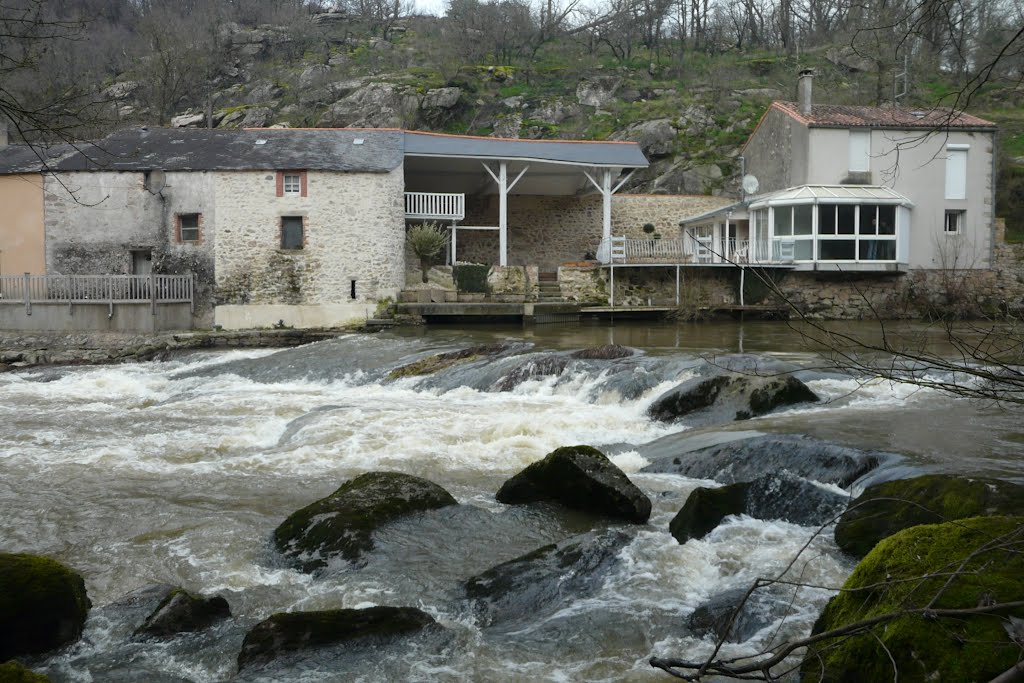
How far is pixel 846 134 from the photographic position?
85.5 feet

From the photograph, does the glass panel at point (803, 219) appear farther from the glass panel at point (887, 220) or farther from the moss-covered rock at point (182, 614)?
the moss-covered rock at point (182, 614)

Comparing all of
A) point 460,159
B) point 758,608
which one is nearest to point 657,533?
point 758,608

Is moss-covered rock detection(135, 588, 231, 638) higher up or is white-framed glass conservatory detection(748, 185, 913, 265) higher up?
white-framed glass conservatory detection(748, 185, 913, 265)

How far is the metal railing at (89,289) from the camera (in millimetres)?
21891

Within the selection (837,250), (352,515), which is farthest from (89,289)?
(837,250)

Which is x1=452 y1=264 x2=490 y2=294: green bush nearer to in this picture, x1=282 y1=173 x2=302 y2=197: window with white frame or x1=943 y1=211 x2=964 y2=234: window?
x1=282 y1=173 x2=302 y2=197: window with white frame

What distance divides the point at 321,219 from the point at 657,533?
1836cm

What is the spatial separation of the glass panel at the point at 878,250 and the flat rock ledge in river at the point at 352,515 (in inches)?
798

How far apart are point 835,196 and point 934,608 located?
2274 cm

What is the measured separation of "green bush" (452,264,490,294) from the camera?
24.1m

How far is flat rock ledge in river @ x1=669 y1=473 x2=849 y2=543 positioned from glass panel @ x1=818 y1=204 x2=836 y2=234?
18785mm

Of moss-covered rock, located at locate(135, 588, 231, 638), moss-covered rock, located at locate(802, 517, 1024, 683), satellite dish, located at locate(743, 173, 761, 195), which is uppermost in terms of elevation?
satellite dish, located at locate(743, 173, 761, 195)

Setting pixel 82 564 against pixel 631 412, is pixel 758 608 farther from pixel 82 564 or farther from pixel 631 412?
pixel 631 412

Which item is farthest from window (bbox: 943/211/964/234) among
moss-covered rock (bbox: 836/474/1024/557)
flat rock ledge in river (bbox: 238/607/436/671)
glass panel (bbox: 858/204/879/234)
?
flat rock ledge in river (bbox: 238/607/436/671)
